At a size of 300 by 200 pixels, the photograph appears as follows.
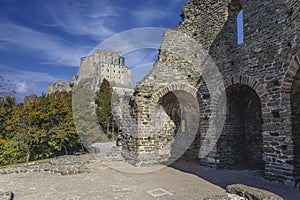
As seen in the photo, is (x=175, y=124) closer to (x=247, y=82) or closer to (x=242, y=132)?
(x=242, y=132)

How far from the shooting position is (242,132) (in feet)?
26.6

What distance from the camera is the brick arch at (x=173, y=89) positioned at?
8586mm

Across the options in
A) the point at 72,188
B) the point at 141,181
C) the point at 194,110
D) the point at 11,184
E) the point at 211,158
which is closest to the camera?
the point at 72,188

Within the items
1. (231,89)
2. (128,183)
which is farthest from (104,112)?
(128,183)

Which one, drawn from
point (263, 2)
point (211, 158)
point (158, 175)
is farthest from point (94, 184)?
point (263, 2)

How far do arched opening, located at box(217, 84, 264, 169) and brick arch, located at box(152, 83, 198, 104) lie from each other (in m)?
1.49

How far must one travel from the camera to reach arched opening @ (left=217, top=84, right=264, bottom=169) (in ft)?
24.9

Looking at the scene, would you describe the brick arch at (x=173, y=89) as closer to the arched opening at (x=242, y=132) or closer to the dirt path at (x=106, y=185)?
the arched opening at (x=242, y=132)

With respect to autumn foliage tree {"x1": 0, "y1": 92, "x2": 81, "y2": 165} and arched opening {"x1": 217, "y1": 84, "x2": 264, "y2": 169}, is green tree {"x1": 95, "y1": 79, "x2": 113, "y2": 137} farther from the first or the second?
arched opening {"x1": 217, "y1": 84, "x2": 264, "y2": 169}

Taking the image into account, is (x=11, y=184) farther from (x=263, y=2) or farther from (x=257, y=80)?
(x=263, y=2)

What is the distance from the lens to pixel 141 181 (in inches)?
232

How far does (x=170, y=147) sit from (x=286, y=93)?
5.56m

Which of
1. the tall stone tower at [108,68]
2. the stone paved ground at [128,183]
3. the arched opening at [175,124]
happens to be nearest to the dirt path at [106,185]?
the stone paved ground at [128,183]

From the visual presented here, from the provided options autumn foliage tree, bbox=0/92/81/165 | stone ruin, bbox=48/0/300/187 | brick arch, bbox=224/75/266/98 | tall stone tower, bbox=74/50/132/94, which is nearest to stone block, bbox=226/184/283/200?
stone ruin, bbox=48/0/300/187
